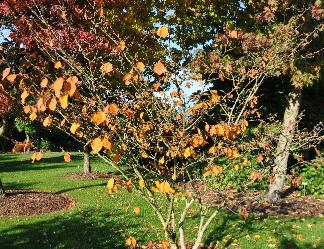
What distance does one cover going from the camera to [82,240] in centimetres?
751

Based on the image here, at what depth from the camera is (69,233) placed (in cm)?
797

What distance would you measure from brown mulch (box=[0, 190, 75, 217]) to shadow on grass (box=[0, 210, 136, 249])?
3.38ft

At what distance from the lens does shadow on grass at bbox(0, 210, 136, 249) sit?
24.0 feet

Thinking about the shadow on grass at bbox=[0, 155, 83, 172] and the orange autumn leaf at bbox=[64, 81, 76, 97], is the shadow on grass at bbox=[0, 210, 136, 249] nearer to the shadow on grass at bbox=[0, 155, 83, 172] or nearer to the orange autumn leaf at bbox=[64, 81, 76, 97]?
the orange autumn leaf at bbox=[64, 81, 76, 97]

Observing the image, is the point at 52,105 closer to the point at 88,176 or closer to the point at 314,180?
the point at 314,180

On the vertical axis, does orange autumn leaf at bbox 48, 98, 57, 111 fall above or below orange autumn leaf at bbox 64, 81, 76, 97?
below

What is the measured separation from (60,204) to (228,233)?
4.85 m

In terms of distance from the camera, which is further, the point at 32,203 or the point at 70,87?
the point at 32,203

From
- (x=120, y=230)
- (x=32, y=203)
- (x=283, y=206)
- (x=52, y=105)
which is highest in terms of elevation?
(x=52, y=105)

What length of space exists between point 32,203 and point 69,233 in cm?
298

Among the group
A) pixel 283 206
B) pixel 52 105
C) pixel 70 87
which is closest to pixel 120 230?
pixel 283 206

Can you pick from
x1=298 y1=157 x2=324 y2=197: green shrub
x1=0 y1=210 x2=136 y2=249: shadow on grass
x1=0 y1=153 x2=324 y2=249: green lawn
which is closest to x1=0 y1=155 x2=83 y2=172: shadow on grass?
x1=0 y1=153 x2=324 y2=249: green lawn

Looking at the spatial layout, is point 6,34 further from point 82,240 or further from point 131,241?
point 131,241

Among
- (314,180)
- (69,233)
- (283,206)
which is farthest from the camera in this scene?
(314,180)
